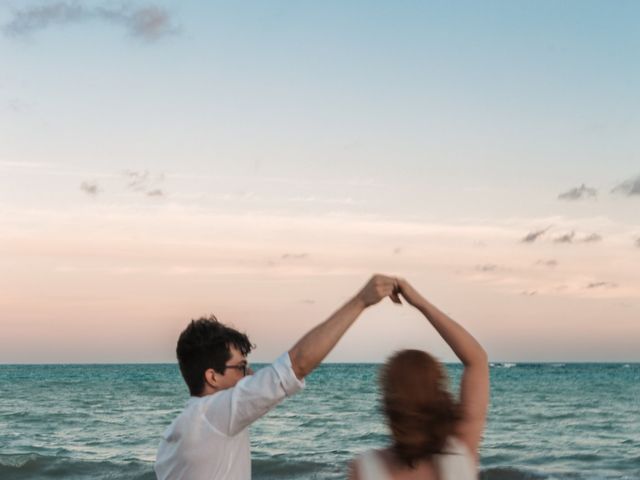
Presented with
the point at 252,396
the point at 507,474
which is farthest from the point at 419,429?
the point at 507,474

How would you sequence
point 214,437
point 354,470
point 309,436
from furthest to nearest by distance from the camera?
1. point 309,436
2. point 214,437
3. point 354,470

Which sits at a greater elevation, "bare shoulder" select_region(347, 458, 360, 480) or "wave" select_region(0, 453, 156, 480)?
"bare shoulder" select_region(347, 458, 360, 480)

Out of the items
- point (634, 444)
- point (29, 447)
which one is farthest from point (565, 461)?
point (29, 447)

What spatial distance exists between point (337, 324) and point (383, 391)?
43 centimetres

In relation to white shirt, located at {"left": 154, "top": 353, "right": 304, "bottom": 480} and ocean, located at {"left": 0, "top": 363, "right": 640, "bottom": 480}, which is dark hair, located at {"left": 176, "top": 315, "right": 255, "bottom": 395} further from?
ocean, located at {"left": 0, "top": 363, "right": 640, "bottom": 480}

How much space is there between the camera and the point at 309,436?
77.8ft

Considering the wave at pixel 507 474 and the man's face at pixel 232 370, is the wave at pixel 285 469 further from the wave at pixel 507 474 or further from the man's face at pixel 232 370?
the man's face at pixel 232 370

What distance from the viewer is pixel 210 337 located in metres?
3.50

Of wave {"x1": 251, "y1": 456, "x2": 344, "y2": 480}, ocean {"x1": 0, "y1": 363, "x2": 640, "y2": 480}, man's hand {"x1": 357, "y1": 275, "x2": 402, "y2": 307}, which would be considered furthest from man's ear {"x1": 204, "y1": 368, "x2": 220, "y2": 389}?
wave {"x1": 251, "y1": 456, "x2": 344, "y2": 480}

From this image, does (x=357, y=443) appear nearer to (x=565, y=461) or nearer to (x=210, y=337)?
(x=565, y=461)

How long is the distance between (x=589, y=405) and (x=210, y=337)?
3564 centimetres

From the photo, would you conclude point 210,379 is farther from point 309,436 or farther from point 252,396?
point 309,436

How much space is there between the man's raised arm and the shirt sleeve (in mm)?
59

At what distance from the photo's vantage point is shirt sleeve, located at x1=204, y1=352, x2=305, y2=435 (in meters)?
2.96
